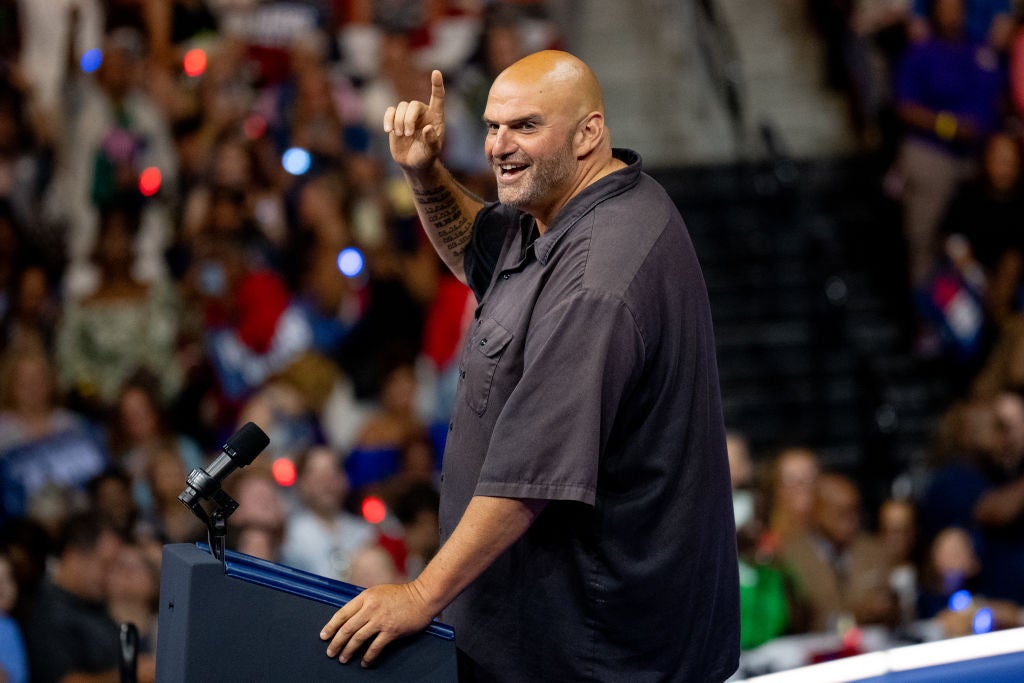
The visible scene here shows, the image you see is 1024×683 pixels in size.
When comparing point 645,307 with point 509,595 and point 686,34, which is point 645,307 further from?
point 686,34

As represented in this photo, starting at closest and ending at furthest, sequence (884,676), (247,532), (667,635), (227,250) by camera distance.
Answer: (667,635) < (884,676) < (247,532) < (227,250)

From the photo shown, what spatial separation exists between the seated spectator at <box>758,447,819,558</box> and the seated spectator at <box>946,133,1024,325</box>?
196cm

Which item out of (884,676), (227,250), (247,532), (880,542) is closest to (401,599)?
(884,676)

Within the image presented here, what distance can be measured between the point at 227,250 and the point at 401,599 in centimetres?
447

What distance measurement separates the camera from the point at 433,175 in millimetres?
2664

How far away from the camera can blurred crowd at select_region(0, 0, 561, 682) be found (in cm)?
516

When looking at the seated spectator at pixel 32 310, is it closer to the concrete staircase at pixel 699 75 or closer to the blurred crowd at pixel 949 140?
the concrete staircase at pixel 699 75

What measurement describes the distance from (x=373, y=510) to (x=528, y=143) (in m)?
3.50

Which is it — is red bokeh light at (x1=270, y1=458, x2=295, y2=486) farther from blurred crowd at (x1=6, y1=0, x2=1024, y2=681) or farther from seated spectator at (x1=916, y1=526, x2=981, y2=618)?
seated spectator at (x1=916, y1=526, x2=981, y2=618)

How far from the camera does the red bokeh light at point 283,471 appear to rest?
5531 millimetres

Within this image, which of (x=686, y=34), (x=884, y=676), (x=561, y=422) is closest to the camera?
(x=561, y=422)

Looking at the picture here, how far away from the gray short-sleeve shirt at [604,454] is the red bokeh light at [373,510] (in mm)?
3230

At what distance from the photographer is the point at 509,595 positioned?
2.29m

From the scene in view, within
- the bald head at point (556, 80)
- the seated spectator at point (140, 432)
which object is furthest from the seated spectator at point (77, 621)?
the bald head at point (556, 80)
